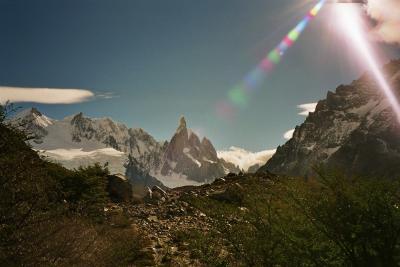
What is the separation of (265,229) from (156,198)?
21.4 meters

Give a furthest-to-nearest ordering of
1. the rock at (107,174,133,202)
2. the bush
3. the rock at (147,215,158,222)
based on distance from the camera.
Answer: the rock at (107,174,133,202) < the rock at (147,215,158,222) < the bush


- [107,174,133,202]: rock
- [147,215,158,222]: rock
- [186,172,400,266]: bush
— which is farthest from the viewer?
[107,174,133,202]: rock

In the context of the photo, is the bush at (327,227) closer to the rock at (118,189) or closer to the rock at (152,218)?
the rock at (152,218)

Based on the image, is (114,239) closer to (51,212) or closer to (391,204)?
(51,212)

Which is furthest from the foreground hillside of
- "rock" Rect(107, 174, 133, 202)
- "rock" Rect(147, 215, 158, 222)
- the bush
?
"rock" Rect(107, 174, 133, 202)

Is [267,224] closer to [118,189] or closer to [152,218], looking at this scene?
[152,218]

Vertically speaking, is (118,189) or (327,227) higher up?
(118,189)

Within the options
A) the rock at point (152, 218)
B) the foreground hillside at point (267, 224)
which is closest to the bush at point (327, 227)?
the foreground hillside at point (267, 224)

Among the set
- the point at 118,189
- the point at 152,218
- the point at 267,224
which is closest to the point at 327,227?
the point at 267,224

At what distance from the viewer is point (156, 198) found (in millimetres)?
32812

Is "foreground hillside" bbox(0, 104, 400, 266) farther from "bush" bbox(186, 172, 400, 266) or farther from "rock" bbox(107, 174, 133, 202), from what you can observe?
"rock" bbox(107, 174, 133, 202)

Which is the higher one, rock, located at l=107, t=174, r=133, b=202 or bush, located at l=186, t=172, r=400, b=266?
rock, located at l=107, t=174, r=133, b=202

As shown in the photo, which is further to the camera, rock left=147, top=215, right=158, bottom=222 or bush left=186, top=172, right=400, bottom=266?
rock left=147, top=215, right=158, bottom=222

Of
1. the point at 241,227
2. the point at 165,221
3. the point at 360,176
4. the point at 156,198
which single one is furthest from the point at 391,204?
the point at 156,198
